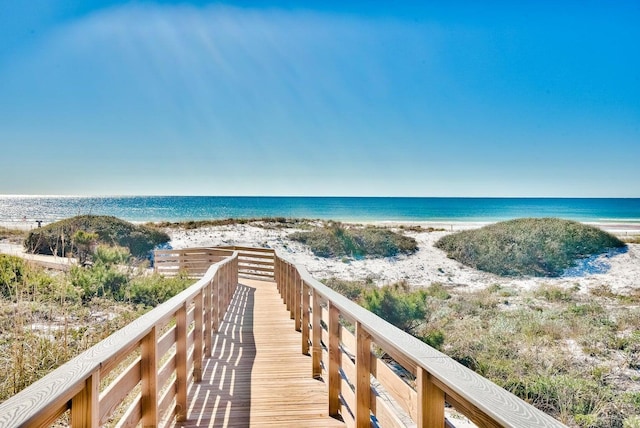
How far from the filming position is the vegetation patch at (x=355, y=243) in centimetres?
1773

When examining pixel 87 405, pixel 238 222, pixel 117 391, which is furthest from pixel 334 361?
pixel 238 222

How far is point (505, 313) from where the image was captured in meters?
8.05

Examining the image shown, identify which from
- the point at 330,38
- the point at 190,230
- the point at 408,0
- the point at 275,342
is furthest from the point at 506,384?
the point at 190,230

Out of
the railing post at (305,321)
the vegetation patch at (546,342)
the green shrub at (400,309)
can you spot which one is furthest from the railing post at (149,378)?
the green shrub at (400,309)

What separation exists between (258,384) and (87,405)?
2.61 meters

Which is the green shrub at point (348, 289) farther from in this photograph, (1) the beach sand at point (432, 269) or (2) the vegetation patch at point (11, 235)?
(2) the vegetation patch at point (11, 235)

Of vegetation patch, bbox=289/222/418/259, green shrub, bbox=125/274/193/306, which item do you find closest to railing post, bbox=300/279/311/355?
green shrub, bbox=125/274/193/306

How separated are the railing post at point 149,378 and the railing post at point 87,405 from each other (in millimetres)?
743

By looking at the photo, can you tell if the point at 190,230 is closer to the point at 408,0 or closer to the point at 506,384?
the point at 408,0

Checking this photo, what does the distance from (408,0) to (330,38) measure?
3.40m

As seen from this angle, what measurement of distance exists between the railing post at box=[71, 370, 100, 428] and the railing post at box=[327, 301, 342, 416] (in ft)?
5.70

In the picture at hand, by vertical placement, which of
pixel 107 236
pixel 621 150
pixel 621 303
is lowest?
pixel 621 303

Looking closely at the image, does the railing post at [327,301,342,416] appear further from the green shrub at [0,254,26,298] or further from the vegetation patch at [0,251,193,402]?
the green shrub at [0,254,26,298]

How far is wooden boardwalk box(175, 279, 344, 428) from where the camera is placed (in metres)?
2.88
